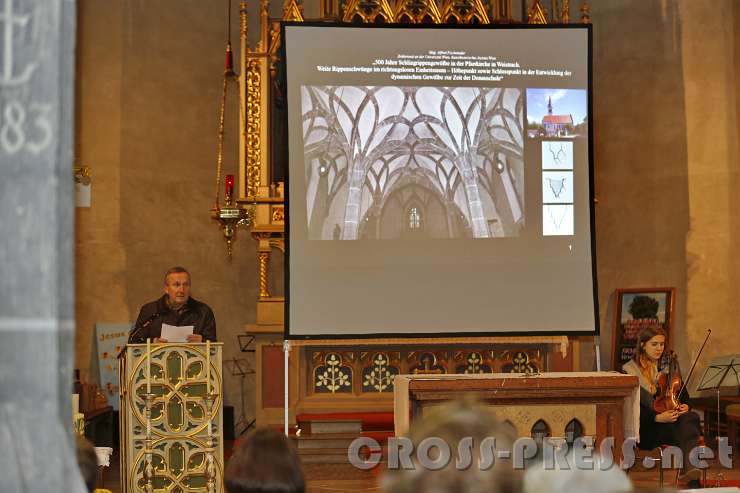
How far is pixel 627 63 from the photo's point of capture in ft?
40.9

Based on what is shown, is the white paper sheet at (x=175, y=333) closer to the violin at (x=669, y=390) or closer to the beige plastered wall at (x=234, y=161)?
A: the violin at (x=669, y=390)

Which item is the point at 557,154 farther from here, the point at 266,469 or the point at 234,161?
the point at 266,469

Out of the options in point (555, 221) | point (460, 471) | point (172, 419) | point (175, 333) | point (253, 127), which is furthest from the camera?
point (253, 127)

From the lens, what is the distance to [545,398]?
787 centimetres

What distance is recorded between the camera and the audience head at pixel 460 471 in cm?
189

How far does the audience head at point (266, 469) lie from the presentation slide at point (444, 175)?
21.7ft

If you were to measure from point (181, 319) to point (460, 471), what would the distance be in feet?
20.1

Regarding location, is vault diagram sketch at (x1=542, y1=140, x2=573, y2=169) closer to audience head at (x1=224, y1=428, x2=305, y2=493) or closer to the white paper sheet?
the white paper sheet

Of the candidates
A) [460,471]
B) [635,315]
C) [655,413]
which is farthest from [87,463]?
[635,315]

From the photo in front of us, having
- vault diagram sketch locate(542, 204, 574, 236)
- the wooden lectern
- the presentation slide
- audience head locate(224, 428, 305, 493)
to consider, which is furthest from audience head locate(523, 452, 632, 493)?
vault diagram sketch locate(542, 204, 574, 236)

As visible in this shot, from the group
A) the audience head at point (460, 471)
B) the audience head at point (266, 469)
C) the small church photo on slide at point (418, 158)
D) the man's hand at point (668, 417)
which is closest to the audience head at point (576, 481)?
the audience head at point (460, 471)

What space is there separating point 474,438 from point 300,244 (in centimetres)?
747

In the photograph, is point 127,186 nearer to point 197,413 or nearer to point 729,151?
point 197,413

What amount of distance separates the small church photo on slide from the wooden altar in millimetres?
2029
